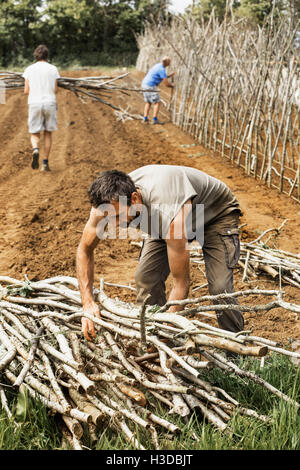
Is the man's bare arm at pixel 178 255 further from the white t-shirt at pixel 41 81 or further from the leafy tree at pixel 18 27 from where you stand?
the leafy tree at pixel 18 27

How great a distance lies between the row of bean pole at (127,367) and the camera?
69.8 inches

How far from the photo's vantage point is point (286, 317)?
339 cm

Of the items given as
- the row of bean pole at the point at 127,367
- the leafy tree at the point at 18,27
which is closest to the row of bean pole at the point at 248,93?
the row of bean pole at the point at 127,367

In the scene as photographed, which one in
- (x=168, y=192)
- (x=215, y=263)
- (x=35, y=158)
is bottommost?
(x=35, y=158)

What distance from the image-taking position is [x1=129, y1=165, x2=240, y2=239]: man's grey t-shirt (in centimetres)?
233

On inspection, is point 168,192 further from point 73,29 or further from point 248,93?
point 73,29

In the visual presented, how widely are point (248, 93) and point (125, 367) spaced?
20.0 ft

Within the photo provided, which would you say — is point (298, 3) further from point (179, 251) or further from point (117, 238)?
point (179, 251)

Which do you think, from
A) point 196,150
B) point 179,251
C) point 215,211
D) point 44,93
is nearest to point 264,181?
point 196,150

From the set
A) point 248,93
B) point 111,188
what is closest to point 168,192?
point 111,188

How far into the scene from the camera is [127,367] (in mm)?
1913

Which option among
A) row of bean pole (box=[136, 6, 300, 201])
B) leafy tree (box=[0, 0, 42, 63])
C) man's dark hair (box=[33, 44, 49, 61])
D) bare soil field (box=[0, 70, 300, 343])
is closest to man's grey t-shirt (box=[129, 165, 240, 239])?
bare soil field (box=[0, 70, 300, 343])

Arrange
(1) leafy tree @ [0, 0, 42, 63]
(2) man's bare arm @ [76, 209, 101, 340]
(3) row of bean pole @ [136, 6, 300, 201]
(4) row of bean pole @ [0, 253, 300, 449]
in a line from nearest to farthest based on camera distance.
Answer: (4) row of bean pole @ [0, 253, 300, 449]
(2) man's bare arm @ [76, 209, 101, 340]
(3) row of bean pole @ [136, 6, 300, 201]
(1) leafy tree @ [0, 0, 42, 63]

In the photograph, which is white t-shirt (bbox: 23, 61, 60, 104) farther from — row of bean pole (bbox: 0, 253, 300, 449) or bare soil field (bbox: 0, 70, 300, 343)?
row of bean pole (bbox: 0, 253, 300, 449)
